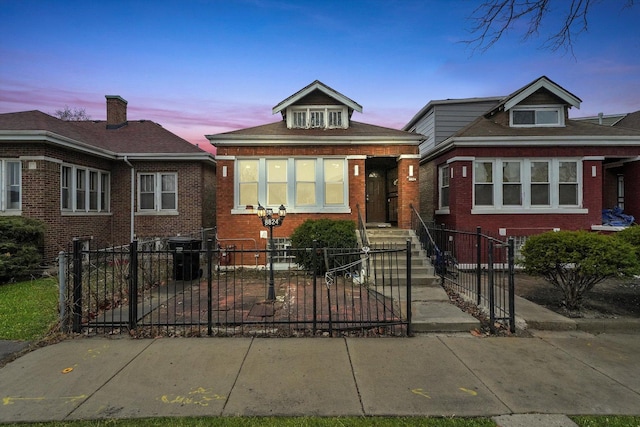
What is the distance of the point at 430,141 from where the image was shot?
1573 cm

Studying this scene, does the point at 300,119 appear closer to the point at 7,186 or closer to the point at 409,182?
the point at 409,182

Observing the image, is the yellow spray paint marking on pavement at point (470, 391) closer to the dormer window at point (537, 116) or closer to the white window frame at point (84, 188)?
the dormer window at point (537, 116)

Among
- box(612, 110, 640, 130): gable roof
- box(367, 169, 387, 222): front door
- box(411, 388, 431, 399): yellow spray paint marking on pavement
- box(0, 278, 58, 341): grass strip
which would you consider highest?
box(612, 110, 640, 130): gable roof

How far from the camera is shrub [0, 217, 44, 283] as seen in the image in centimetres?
923

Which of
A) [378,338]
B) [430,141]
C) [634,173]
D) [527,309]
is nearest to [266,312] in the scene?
[378,338]

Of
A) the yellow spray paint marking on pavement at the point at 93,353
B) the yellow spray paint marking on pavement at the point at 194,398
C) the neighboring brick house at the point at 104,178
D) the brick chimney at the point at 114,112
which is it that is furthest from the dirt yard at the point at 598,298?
the brick chimney at the point at 114,112

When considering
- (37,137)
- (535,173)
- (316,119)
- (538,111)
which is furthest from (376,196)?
(37,137)

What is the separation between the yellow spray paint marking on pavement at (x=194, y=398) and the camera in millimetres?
3533

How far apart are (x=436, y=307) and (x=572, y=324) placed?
7.45ft

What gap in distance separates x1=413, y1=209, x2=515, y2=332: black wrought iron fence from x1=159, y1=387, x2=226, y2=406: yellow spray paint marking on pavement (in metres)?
4.56

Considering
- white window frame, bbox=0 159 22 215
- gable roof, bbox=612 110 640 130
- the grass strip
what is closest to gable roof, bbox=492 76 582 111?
gable roof, bbox=612 110 640 130

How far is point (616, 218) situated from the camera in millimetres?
12328

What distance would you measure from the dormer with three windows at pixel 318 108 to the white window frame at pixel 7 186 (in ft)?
29.0

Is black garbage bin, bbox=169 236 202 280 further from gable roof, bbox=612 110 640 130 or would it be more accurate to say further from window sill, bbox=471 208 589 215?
gable roof, bbox=612 110 640 130
